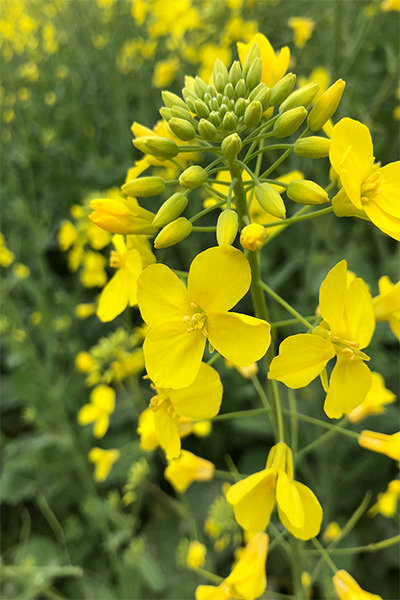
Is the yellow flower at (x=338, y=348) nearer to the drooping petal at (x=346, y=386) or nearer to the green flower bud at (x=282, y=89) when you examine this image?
the drooping petal at (x=346, y=386)

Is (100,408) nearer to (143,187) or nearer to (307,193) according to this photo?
(143,187)

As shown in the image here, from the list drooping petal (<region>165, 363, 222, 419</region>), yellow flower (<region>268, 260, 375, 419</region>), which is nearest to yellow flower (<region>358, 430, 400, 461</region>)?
yellow flower (<region>268, 260, 375, 419</region>)

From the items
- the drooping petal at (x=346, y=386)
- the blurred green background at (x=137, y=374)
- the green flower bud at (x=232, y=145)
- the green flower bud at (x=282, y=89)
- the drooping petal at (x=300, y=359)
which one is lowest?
the blurred green background at (x=137, y=374)

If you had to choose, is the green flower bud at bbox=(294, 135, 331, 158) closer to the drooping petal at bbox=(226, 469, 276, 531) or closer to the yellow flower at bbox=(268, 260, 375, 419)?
the yellow flower at bbox=(268, 260, 375, 419)

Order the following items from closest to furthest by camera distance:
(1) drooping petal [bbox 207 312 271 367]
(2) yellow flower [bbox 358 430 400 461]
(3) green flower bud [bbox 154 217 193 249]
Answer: (1) drooping petal [bbox 207 312 271 367] → (3) green flower bud [bbox 154 217 193 249] → (2) yellow flower [bbox 358 430 400 461]

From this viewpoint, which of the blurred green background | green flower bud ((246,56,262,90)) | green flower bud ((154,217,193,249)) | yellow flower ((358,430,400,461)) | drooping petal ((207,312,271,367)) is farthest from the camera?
the blurred green background

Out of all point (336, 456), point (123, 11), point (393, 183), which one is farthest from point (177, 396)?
point (123, 11)

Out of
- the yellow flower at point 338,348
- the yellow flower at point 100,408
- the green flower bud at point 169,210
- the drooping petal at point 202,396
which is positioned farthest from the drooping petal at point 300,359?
the yellow flower at point 100,408
